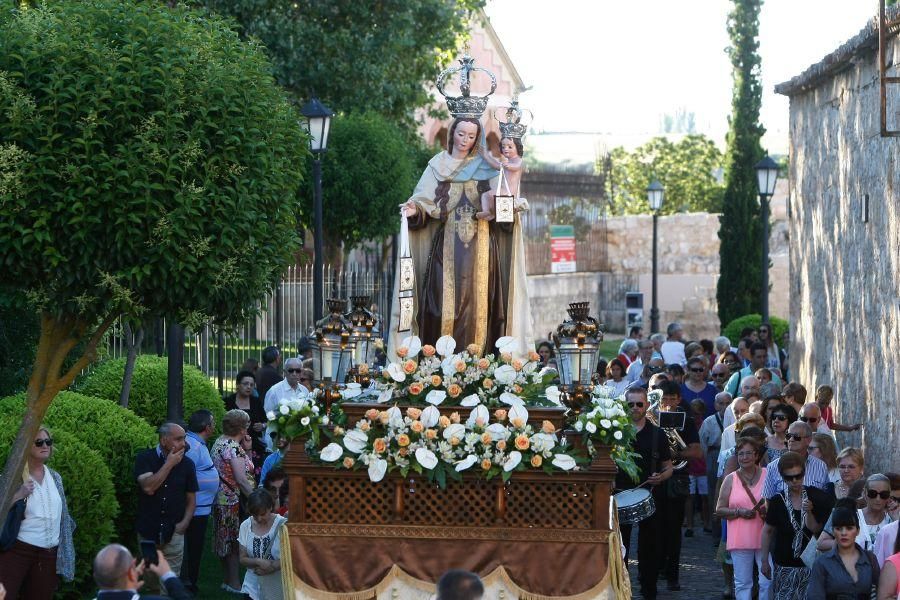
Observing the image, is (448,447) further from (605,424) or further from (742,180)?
(742,180)

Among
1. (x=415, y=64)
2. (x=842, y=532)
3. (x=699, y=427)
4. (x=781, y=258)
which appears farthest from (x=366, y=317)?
(x=781, y=258)

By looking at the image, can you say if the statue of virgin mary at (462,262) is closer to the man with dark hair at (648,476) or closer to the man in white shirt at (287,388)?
the man with dark hair at (648,476)

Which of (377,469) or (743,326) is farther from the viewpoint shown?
(743,326)

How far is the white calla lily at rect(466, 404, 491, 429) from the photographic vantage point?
29.8 ft

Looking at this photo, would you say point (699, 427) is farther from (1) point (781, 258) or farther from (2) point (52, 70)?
(1) point (781, 258)

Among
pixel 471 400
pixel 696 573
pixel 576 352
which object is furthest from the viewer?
pixel 696 573

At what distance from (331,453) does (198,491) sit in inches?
109

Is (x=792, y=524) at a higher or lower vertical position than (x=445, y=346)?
lower

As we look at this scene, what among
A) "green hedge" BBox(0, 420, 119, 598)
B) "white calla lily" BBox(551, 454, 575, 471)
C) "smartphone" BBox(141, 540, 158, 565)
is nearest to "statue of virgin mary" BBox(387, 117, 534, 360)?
"white calla lily" BBox(551, 454, 575, 471)

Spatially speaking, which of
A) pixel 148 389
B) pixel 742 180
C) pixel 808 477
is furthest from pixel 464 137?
pixel 742 180

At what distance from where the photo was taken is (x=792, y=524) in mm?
10109

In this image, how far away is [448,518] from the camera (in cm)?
907

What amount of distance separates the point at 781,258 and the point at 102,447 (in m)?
31.2

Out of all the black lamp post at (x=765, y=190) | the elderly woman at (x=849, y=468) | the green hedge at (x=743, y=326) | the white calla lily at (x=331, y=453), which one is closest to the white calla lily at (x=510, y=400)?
the white calla lily at (x=331, y=453)
